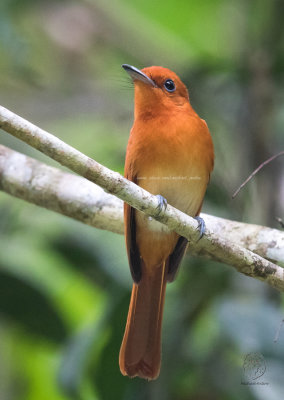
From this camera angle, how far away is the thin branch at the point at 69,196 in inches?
113

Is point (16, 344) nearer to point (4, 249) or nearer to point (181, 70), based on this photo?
point (4, 249)

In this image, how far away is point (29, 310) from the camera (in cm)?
312

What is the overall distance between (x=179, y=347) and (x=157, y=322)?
256mm

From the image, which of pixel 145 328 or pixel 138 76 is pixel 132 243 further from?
pixel 138 76

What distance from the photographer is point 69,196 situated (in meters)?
2.98

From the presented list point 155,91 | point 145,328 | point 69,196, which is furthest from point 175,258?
point 155,91

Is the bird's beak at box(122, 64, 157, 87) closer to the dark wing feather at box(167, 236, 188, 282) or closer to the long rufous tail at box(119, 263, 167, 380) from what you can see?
the dark wing feather at box(167, 236, 188, 282)

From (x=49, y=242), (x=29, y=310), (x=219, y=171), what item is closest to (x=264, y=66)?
(x=219, y=171)

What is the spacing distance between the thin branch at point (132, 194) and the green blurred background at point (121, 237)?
53cm

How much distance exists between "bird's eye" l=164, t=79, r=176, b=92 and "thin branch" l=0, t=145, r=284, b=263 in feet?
→ 1.77

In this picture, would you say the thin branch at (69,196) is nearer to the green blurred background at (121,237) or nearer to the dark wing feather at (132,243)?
the dark wing feather at (132,243)

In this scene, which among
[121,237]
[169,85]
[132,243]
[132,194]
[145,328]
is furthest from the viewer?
[121,237]

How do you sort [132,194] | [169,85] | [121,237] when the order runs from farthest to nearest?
[121,237] < [169,85] < [132,194]

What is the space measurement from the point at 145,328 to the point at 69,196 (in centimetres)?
66
